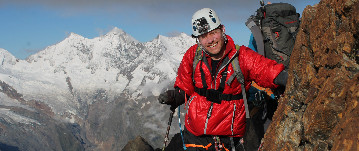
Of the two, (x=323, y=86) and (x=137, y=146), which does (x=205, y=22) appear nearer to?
(x=323, y=86)

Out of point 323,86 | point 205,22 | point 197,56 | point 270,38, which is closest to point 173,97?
point 197,56

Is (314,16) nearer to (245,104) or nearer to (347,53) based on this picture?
(347,53)

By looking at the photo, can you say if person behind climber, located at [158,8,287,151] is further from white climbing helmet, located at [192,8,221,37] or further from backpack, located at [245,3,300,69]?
backpack, located at [245,3,300,69]

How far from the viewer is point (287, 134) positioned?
5.52 meters

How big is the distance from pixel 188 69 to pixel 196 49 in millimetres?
556

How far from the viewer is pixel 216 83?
7.91 meters

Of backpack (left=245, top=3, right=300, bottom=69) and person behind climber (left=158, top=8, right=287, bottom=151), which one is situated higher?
backpack (left=245, top=3, right=300, bottom=69)

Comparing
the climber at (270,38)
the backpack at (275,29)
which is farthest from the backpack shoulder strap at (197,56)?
the backpack at (275,29)

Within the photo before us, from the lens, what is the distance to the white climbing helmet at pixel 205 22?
7805mm

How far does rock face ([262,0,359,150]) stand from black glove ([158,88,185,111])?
3.28 m

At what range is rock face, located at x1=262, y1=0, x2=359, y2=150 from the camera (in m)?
4.07

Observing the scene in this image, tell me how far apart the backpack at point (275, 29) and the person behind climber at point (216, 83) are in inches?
130

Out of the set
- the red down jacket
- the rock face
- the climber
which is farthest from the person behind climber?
the climber

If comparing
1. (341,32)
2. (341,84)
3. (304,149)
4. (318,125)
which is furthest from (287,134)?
(341,32)
